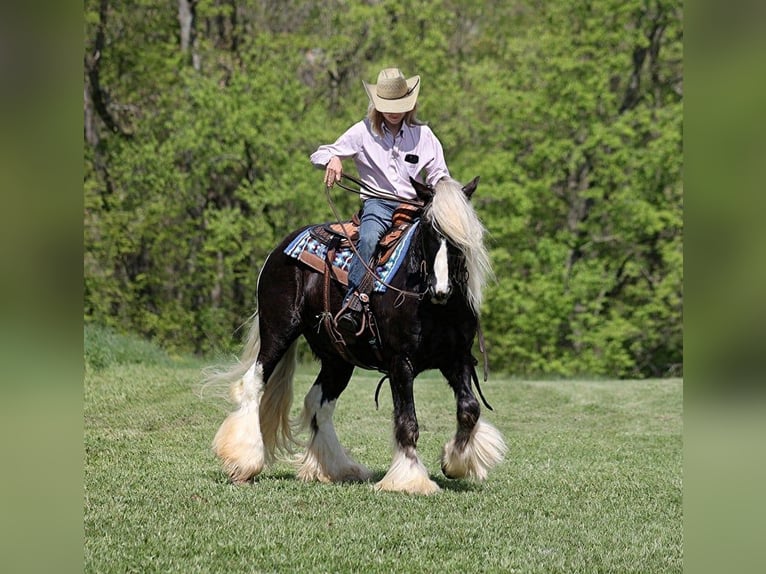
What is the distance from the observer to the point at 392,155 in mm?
7344

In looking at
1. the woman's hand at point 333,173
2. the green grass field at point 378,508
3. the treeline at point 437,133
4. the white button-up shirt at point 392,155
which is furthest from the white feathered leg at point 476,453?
the treeline at point 437,133

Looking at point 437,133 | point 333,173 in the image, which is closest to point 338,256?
point 333,173

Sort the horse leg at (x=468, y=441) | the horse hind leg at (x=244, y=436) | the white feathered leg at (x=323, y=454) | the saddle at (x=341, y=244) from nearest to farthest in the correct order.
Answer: the horse leg at (x=468, y=441), the saddle at (x=341, y=244), the horse hind leg at (x=244, y=436), the white feathered leg at (x=323, y=454)

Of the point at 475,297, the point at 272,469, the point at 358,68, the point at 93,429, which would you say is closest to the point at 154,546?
the point at 475,297

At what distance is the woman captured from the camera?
7.20 metres

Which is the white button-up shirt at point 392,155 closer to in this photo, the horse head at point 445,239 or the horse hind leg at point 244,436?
the horse head at point 445,239

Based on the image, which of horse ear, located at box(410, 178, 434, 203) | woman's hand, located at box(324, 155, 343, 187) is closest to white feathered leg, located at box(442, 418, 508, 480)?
horse ear, located at box(410, 178, 434, 203)

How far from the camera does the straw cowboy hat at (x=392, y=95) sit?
23.6 feet

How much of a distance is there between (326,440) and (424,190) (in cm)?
213

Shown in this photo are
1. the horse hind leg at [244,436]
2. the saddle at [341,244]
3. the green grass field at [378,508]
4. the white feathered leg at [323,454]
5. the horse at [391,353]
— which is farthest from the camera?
the white feathered leg at [323,454]

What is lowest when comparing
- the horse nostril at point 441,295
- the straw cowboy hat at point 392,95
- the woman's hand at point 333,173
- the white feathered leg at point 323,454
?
the white feathered leg at point 323,454

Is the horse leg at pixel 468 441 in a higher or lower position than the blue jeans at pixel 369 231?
lower

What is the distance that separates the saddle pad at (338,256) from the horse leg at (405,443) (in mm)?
620
